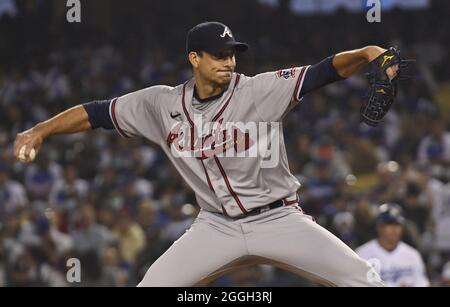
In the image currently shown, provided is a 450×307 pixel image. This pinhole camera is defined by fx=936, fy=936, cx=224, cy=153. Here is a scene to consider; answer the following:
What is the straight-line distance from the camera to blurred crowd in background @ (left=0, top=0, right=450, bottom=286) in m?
8.74

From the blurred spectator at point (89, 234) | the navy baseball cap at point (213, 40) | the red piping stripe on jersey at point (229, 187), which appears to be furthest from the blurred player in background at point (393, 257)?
the blurred spectator at point (89, 234)

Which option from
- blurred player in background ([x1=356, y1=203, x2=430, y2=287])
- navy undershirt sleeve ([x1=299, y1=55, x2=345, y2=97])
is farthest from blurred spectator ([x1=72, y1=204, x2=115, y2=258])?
navy undershirt sleeve ([x1=299, y1=55, x2=345, y2=97])

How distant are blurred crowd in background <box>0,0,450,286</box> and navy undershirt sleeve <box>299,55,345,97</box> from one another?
3.55m

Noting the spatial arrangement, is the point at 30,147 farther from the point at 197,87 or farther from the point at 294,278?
the point at 294,278

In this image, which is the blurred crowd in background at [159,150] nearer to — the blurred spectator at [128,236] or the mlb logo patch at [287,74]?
the blurred spectator at [128,236]

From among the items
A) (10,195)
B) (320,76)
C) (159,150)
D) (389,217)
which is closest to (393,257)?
(389,217)

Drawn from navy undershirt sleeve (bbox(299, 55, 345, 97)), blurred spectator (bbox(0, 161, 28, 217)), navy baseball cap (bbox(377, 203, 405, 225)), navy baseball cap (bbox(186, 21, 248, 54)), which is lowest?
blurred spectator (bbox(0, 161, 28, 217))

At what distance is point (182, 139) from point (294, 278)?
11.7 feet

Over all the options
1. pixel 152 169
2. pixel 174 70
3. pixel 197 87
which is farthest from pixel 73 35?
pixel 197 87

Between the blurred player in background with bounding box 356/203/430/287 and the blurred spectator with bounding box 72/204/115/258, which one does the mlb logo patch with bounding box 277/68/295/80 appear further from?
the blurred spectator with bounding box 72/204/115/258

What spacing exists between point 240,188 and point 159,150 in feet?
21.9

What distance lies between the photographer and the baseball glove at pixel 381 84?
4098 millimetres

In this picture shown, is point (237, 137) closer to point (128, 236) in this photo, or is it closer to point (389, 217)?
point (389, 217)

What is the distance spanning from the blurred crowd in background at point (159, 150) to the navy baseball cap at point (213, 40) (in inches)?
139
